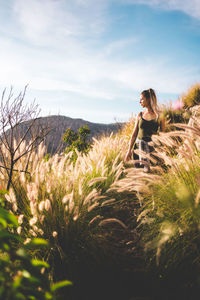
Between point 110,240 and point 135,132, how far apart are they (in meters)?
2.43

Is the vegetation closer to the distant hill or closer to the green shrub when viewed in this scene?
the green shrub

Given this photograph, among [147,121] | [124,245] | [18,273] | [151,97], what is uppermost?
[151,97]

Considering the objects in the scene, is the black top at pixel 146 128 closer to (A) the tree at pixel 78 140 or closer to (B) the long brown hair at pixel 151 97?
(B) the long brown hair at pixel 151 97

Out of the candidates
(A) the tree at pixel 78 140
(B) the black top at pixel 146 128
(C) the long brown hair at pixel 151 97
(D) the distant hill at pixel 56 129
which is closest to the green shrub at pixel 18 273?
(D) the distant hill at pixel 56 129

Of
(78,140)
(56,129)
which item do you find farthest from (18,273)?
(56,129)

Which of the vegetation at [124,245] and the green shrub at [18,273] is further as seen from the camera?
the vegetation at [124,245]

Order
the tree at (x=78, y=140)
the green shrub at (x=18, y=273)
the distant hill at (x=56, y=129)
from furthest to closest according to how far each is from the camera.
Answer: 1. the tree at (x=78, y=140)
2. the distant hill at (x=56, y=129)
3. the green shrub at (x=18, y=273)

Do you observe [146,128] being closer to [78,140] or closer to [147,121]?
[147,121]

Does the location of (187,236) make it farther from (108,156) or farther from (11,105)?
(108,156)

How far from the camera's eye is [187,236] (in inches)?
82.1

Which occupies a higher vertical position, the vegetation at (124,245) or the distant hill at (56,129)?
the distant hill at (56,129)

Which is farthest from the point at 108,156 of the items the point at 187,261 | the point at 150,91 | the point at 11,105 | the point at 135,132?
A: the point at 187,261

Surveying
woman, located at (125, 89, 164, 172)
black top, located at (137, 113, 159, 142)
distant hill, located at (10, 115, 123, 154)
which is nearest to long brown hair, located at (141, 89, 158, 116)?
woman, located at (125, 89, 164, 172)

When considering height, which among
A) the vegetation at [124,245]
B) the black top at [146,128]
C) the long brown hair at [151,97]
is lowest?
the vegetation at [124,245]
